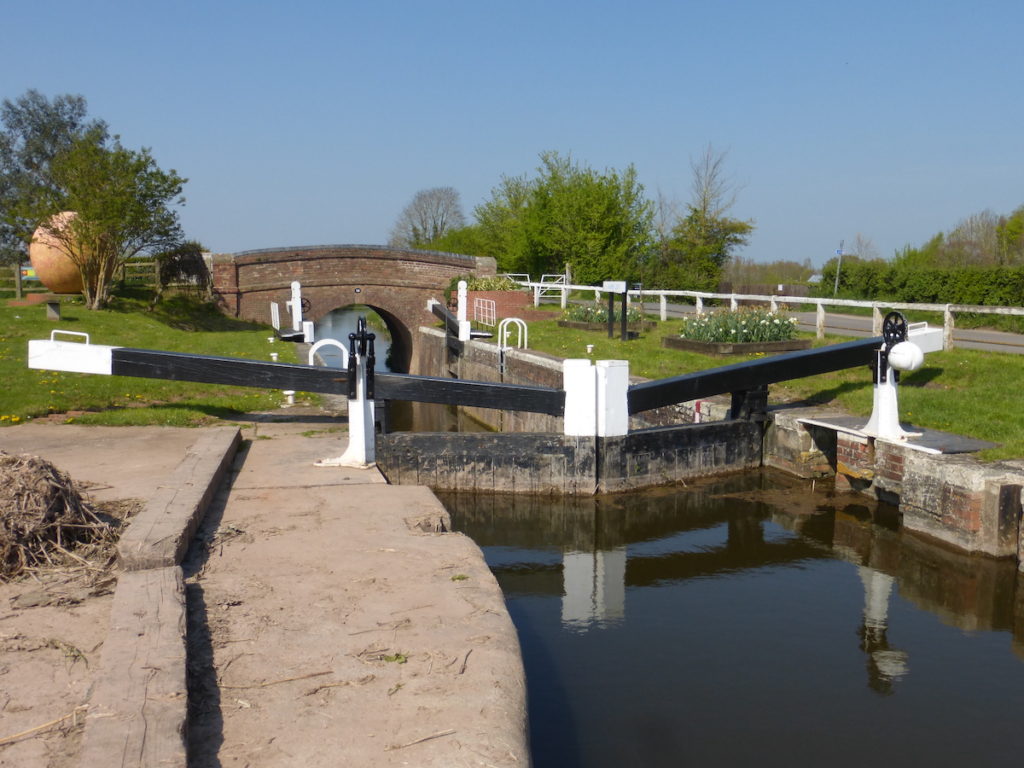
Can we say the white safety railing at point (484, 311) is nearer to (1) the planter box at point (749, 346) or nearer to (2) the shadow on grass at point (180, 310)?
(2) the shadow on grass at point (180, 310)

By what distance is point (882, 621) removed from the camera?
20.7 feet

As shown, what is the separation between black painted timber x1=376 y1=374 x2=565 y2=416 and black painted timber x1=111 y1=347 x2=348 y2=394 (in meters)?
0.94

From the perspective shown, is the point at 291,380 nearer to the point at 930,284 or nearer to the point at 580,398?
the point at 580,398

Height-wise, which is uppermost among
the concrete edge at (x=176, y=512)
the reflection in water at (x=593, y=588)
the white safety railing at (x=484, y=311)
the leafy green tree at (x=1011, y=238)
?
the leafy green tree at (x=1011, y=238)

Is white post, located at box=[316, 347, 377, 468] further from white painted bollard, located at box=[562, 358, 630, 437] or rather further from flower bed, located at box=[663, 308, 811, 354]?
flower bed, located at box=[663, 308, 811, 354]

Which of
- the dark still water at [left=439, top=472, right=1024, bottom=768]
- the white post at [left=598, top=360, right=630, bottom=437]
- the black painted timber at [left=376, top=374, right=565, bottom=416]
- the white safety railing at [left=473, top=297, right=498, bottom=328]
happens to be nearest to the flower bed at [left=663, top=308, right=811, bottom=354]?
the dark still water at [left=439, top=472, right=1024, bottom=768]

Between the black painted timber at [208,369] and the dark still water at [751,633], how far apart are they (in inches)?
81.7

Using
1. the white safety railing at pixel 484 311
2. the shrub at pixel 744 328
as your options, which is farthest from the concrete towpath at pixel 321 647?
the white safety railing at pixel 484 311

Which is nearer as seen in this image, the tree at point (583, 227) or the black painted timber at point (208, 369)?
the black painted timber at point (208, 369)

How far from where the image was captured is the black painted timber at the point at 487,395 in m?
9.11

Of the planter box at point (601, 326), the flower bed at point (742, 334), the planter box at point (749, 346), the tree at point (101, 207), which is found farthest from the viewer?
the tree at point (101, 207)

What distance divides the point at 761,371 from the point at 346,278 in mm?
20676

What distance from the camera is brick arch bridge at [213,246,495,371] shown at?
27.3 metres

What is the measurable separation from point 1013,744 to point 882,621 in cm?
169
